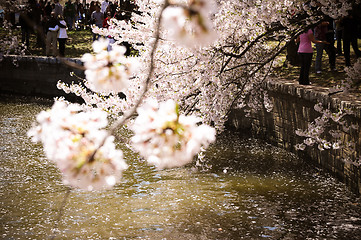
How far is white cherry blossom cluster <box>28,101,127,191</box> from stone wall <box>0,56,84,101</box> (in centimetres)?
1376

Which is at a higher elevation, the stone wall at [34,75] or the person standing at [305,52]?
the person standing at [305,52]

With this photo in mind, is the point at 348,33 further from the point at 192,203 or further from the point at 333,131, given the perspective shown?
the point at 192,203

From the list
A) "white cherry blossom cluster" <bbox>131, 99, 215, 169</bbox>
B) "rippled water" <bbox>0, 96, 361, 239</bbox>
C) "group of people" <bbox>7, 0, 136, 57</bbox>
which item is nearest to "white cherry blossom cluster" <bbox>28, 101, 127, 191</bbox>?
"white cherry blossom cluster" <bbox>131, 99, 215, 169</bbox>

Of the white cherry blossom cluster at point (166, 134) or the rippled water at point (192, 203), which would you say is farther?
the rippled water at point (192, 203)

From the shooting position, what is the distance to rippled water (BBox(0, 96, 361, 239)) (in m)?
6.02

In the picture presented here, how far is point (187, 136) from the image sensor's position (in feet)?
7.82

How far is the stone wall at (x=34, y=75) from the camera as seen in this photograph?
1638 centimetres

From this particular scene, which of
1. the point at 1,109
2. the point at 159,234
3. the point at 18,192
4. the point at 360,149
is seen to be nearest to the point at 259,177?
the point at 360,149

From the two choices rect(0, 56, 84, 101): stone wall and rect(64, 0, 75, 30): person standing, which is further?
rect(64, 0, 75, 30): person standing

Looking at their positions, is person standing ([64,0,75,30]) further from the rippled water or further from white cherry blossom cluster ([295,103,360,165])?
white cherry blossom cluster ([295,103,360,165])

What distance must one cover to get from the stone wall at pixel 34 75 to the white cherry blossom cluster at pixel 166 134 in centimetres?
1404

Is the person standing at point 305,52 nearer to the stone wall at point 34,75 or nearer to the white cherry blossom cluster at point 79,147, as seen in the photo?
the white cherry blossom cluster at point 79,147

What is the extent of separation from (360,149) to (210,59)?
7.57ft

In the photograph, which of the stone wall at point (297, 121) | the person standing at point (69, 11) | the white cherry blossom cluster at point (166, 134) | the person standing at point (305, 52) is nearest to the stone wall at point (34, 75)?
the stone wall at point (297, 121)
